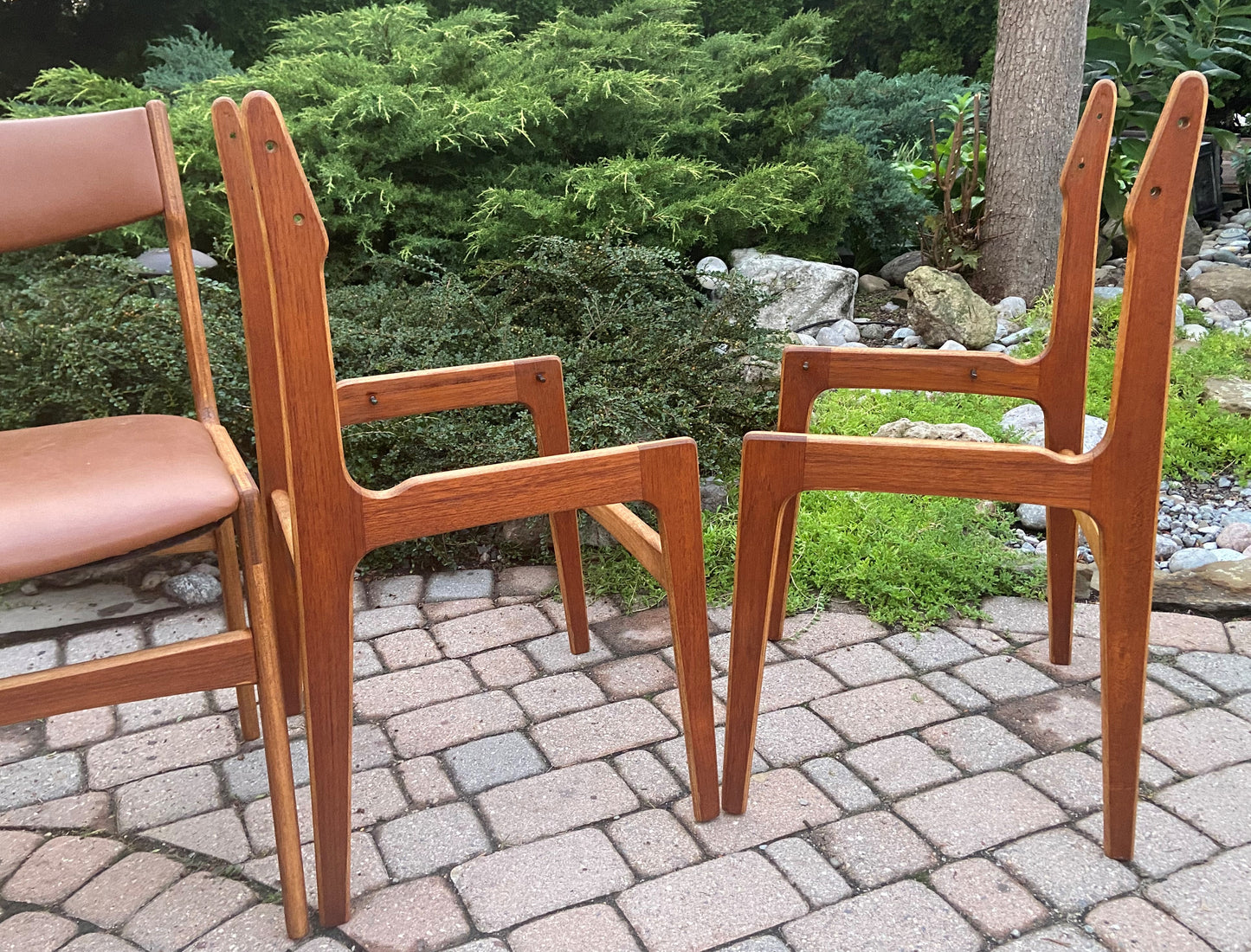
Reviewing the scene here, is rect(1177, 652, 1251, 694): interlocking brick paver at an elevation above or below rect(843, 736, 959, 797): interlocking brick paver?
above

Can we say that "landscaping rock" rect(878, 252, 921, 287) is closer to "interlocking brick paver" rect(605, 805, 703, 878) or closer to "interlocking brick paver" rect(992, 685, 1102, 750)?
"interlocking brick paver" rect(992, 685, 1102, 750)

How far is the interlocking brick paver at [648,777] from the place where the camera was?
5.70 feet

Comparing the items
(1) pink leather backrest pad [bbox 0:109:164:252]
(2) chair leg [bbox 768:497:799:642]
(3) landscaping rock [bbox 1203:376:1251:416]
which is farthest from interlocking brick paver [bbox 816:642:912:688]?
(3) landscaping rock [bbox 1203:376:1251:416]

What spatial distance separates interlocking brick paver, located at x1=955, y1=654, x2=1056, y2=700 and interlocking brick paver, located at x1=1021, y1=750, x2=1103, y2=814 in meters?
0.20

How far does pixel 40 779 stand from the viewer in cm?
182

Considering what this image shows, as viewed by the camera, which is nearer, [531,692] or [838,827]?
[838,827]

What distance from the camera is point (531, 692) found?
2.07 m

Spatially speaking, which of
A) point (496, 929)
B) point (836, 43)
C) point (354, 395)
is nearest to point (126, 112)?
point (354, 395)

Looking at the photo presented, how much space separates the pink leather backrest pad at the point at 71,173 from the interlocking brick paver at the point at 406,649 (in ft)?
3.43

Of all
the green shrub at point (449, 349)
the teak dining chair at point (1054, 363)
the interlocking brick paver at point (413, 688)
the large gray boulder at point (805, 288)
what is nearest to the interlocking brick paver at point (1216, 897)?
the teak dining chair at point (1054, 363)

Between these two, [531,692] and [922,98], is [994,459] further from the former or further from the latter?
[922,98]

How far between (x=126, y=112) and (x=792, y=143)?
12.6 feet

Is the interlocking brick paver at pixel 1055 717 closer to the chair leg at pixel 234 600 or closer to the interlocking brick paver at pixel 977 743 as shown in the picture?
the interlocking brick paver at pixel 977 743

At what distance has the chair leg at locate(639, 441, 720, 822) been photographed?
1.47 m
